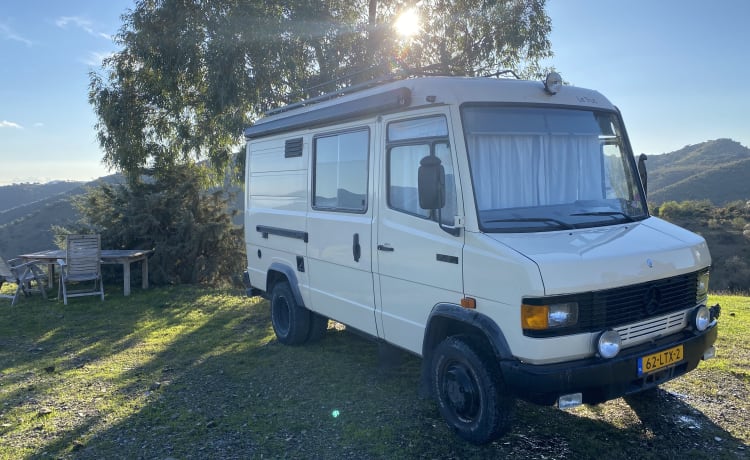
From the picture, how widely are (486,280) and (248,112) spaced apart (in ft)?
32.0

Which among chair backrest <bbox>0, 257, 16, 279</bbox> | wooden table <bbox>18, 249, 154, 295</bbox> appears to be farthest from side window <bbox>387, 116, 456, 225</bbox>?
chair backrest <bbox>0, 257, 16, 279</bbox>

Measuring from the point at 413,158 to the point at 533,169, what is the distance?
0.97m

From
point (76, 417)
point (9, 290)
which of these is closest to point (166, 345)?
point (76, 417)

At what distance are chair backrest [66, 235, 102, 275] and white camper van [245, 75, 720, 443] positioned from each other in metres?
6.68

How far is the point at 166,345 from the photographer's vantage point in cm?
766

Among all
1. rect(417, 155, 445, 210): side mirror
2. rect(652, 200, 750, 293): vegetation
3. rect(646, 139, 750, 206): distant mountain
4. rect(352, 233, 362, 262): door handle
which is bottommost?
rect(652, 200, 750, 293): vegetation

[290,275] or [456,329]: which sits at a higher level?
[290,275]

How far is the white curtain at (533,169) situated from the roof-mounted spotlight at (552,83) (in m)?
0.37

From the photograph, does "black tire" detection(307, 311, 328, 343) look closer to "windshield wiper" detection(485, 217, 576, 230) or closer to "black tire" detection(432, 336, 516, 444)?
"black tire" detection(432, 336, 516, 444)

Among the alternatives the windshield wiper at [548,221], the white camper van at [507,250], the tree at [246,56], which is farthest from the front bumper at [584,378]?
the tree at [246,56]

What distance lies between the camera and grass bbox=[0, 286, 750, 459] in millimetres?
4273

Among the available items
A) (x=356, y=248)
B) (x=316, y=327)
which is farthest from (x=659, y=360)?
(x=316, y=327)

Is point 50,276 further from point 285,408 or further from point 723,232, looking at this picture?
point 723,232

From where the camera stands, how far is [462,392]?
4.23 m
